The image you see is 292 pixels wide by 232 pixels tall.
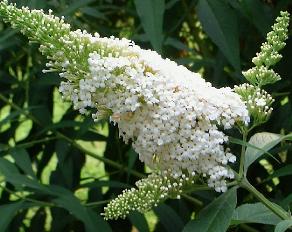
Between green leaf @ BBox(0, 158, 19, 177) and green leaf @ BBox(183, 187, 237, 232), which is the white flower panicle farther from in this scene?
green leaf @ BBox(0, 158, 19, 177)

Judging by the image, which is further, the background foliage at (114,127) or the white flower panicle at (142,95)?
the background foliage at (114,127)

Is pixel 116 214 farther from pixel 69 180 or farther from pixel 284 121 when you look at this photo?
pixel 69 180

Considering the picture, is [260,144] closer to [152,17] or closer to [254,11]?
[152,17]

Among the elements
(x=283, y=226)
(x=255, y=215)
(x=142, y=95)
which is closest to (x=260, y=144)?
(x=255, y=215)

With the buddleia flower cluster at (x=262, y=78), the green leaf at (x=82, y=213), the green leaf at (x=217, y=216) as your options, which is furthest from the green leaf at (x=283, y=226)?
the green leaf at (x=82, y=213)

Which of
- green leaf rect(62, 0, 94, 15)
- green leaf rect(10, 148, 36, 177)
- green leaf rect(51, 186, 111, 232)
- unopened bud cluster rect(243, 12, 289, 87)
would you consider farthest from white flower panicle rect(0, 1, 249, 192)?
green leaf rect(10, 148, 36, 177)

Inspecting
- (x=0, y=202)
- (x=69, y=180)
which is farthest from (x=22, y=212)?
(x=69, y=180)

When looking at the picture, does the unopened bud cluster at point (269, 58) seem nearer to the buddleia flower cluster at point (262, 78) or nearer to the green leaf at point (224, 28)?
the buddleia flower cluster at point (262, 78)

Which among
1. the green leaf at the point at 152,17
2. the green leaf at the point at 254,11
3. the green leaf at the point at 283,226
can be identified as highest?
the green leaf at the point at 254,11
